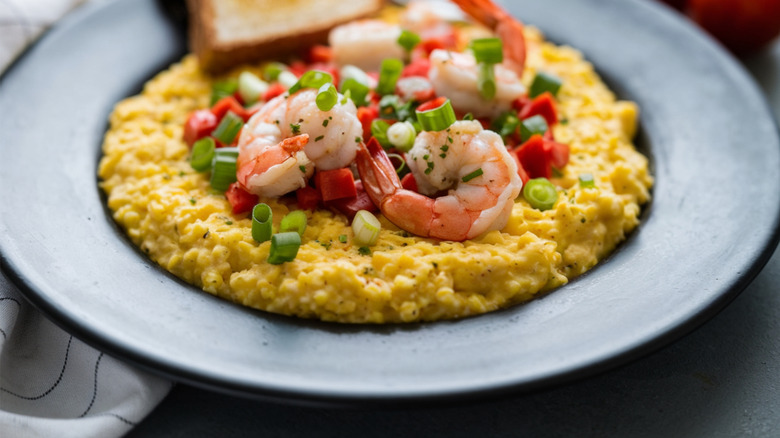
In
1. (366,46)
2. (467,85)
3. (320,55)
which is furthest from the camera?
(320,55)

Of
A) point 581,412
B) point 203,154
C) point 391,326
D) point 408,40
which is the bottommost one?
point 581,412

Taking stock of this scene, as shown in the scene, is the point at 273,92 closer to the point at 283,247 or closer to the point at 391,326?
the point at 283,247

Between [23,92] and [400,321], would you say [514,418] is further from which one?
[23,92]

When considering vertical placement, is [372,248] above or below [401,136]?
below

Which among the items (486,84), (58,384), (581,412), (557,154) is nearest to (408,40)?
(486,84)

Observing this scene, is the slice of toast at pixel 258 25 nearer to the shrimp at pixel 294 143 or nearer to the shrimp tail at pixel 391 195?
the shrimp at pixel 294 143

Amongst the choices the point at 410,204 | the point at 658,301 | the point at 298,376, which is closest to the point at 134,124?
the point at 410,204

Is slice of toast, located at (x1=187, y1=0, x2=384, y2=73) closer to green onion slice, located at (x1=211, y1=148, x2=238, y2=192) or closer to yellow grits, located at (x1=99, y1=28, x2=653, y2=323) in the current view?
yellow grits, located at (x1=99, y1=28, x2=653, y2=323)
